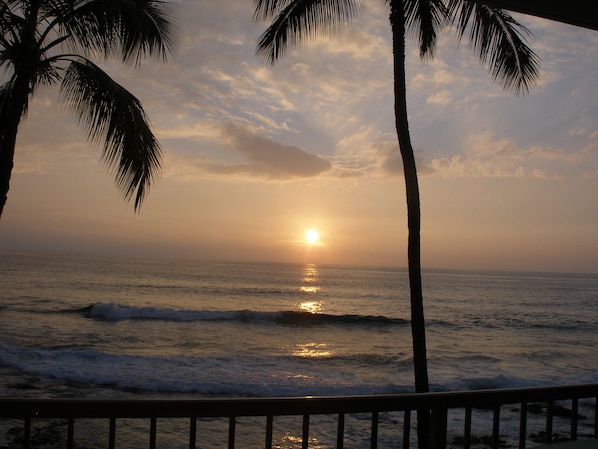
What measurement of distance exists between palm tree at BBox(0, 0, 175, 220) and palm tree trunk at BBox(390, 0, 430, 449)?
292 centimetres

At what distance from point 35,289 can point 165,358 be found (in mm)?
29506

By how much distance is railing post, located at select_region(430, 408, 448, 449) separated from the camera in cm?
296

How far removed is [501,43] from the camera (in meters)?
6.03

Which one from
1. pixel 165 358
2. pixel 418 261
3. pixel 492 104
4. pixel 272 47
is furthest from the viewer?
pixel 165 358

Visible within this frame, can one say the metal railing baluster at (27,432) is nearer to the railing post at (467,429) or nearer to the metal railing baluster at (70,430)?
the metal railing baluster at (70,430)

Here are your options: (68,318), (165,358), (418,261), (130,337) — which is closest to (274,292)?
(68,318)

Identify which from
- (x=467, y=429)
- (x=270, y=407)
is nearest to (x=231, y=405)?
(x=270, y=407)

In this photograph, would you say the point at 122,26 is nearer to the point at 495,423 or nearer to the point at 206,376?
the point at 495,423

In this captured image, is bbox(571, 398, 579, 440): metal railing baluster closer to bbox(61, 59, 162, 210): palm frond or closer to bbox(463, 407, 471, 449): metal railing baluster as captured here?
bbox(463, 407, 471, 449): metal railing baluster

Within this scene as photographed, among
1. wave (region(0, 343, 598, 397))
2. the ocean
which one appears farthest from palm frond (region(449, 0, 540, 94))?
the ocean

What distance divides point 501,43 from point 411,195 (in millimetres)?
2303

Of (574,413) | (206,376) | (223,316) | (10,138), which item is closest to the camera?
(574,413)

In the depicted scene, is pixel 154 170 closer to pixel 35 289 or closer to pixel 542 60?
pixel 542 60

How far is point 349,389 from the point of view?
1396cm
